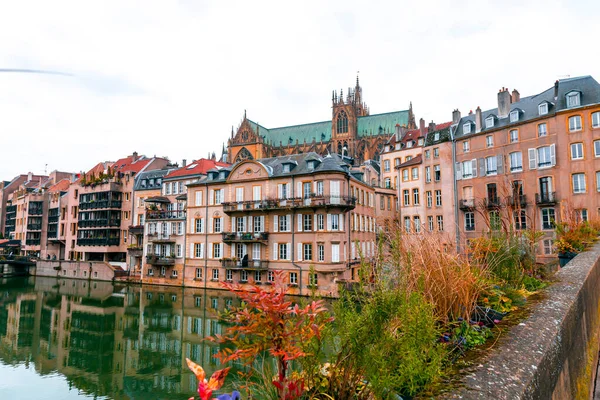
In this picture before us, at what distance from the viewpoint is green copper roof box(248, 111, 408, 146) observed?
76.0 meters

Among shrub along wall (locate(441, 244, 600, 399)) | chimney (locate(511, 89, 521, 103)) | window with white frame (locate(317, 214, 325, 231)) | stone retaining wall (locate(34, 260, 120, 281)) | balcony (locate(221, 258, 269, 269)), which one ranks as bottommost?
stone retaining wall (locate(34, 260, 120, 281))

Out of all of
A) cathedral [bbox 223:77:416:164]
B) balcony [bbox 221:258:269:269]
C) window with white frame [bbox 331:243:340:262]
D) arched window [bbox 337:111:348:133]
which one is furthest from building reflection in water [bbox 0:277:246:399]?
arched window [bbox 337:111:348:133]

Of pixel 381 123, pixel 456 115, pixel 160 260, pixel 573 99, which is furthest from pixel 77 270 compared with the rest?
pixel 381 123

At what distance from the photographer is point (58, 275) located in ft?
158

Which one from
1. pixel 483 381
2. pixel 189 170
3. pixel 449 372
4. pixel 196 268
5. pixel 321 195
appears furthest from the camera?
pixel 189 170

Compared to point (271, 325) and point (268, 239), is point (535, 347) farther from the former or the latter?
point (268, 239)

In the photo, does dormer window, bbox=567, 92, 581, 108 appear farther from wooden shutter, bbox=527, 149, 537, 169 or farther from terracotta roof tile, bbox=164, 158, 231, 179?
terracotta roof tile, bbox=164, 158, 231, 179

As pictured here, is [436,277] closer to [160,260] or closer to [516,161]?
[516,161]

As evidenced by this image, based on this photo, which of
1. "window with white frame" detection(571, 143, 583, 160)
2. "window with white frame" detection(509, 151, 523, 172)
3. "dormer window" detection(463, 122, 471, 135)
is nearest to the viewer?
"window with white frame" detection(571, 143, 583, 160)

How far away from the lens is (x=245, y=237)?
106 feet

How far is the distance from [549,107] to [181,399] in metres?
32.9

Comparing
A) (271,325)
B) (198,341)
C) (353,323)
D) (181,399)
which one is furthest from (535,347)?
(198,341)

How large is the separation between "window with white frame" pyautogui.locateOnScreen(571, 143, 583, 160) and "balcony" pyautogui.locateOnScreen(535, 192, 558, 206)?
3.06 m

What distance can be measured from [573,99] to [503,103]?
574 cm
